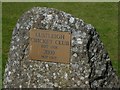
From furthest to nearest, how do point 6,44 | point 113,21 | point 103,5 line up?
point 103,5 → point 113,21 → point 6,44

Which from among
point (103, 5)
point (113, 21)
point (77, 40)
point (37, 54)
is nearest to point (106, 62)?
point (77, 40)

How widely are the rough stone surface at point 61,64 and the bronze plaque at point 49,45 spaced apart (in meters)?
0.07

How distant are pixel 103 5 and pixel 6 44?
4.07 m

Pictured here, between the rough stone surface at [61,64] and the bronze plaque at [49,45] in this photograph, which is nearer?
the rough stone surface at [61,64]

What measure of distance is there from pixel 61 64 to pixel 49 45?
1.28 feet

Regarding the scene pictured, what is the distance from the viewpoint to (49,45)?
7402 mm

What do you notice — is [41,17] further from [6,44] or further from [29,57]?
[6,44]

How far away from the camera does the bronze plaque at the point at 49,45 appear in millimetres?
7246

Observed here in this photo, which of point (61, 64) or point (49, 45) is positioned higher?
point (49, 45)

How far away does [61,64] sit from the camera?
7312 mm

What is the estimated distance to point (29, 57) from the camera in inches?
295

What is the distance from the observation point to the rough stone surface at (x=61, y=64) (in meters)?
7.12

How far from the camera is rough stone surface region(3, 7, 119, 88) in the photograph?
712 cm

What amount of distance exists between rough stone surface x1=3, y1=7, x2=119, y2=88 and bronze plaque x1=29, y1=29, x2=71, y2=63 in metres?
0.07
